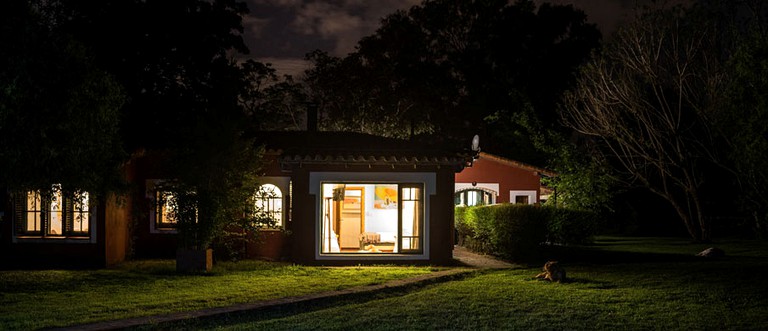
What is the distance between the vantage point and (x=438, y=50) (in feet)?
156

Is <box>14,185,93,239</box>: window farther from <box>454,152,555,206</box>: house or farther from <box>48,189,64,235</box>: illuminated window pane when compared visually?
<box>454,152,555,206</box>: house

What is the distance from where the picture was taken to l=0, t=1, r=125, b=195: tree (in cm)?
1184

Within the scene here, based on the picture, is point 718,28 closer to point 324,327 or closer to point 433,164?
→ point 433,164

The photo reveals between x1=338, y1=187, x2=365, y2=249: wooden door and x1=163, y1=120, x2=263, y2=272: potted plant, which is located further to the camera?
x1=338, y1=187, x2=365, y2=249: wooden door

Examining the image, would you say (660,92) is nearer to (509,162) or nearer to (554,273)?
(509,162)

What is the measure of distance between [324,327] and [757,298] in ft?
23.6

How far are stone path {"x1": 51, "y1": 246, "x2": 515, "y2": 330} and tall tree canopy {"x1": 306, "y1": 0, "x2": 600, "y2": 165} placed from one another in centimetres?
2576

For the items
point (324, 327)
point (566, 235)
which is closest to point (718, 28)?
point (566, 235)

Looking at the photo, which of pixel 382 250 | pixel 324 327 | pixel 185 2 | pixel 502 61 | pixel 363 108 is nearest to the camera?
pixel 324 327

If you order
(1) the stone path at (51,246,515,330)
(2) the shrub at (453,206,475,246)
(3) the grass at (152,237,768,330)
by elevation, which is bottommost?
(3) the grass at (152,237,768,330)

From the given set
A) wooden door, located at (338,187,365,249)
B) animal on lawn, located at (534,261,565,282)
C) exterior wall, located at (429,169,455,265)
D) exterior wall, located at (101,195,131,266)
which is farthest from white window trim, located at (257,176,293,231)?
animal on lawn, located at (534,261,565,282)

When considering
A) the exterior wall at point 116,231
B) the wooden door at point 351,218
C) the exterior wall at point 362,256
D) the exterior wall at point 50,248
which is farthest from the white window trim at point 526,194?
the exterior wall at point 50,248

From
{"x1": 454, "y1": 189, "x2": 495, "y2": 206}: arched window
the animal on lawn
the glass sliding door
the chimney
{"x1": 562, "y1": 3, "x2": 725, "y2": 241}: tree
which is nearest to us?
the animal on lawn

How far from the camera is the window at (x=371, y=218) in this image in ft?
60.4
